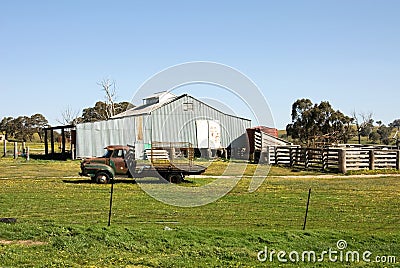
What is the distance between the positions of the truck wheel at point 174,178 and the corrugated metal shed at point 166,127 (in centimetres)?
2192

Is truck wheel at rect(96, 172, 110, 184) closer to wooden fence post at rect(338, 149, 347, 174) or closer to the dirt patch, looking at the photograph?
the dirt patch

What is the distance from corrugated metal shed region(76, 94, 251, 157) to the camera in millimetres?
48406

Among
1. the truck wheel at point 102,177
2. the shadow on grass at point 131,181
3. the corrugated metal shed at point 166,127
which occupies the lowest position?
the shadow on grass at point 131,181

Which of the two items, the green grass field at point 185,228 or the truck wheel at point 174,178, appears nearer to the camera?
the green grass field at point 185,228

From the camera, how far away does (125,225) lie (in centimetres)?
1406

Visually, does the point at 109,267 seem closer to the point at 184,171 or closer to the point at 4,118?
the point at 184,171

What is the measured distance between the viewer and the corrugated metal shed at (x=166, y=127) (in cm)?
4841

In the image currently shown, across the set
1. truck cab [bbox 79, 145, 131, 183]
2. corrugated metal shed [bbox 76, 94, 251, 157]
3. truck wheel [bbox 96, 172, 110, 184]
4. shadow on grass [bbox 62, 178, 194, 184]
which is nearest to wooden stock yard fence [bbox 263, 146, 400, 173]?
shadow on grass [bbox 62, 178, 194, 184]

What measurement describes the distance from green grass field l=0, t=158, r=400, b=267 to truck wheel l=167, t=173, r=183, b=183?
147 inches

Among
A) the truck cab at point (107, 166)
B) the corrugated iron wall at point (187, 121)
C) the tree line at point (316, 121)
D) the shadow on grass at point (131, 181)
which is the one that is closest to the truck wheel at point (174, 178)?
the shadow on grass at point (131, 181)

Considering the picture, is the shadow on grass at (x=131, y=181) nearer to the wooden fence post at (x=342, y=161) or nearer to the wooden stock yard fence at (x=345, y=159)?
the wooden fence post at (x=342, y=161)

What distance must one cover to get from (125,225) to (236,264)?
13.3 ft

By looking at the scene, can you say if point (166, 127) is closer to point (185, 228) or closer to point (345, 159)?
point (345, 159)

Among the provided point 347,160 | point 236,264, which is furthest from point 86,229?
point 347,160
